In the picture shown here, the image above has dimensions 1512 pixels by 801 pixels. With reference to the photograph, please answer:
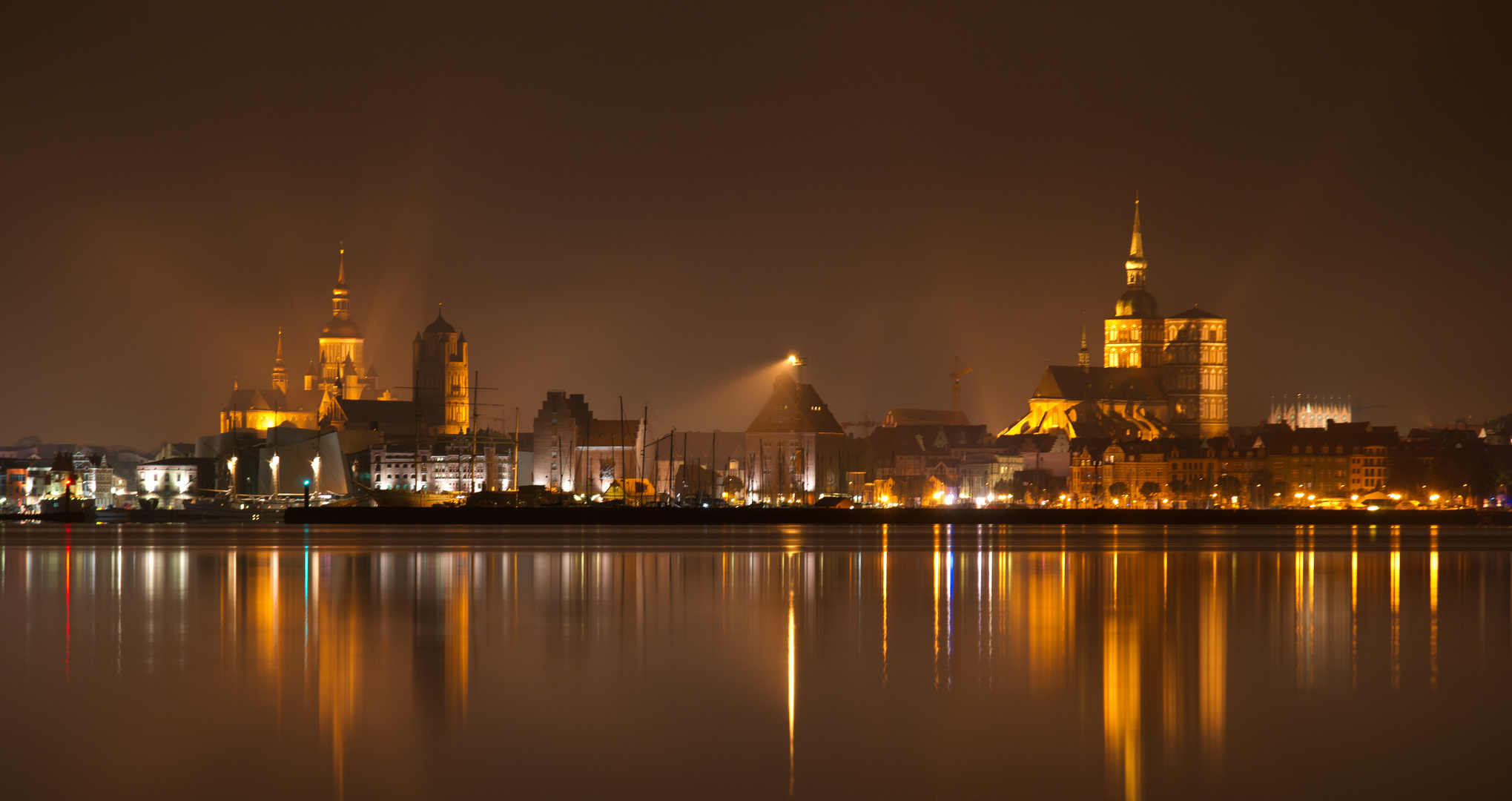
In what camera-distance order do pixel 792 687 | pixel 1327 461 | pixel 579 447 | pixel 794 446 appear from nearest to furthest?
pixel 792 687 → pixel 1327 461 → pixel 579 447 → pixel 794 446

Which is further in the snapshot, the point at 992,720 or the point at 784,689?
the point at 784,689

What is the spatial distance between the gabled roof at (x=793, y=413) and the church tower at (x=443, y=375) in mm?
31191

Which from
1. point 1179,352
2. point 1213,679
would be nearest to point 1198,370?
point 1179,352

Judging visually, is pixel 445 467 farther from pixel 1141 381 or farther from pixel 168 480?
pixel 1141 381

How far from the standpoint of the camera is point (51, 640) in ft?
77.5

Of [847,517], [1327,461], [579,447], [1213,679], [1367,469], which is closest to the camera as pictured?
[1213,679]

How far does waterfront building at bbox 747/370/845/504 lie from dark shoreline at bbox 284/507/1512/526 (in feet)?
111

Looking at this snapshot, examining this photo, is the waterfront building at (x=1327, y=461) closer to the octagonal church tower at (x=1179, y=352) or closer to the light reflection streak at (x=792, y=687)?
the octagonal church tower at (x=1179, y=352)

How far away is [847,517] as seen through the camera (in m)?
112

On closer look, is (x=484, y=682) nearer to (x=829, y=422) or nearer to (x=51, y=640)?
(x=51, y=640)

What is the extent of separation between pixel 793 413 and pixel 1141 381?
35.5 meters

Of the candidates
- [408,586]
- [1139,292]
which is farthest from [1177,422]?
[408,586]

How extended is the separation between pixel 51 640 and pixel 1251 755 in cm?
1652

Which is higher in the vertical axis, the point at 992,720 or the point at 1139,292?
the point at 1139,292
